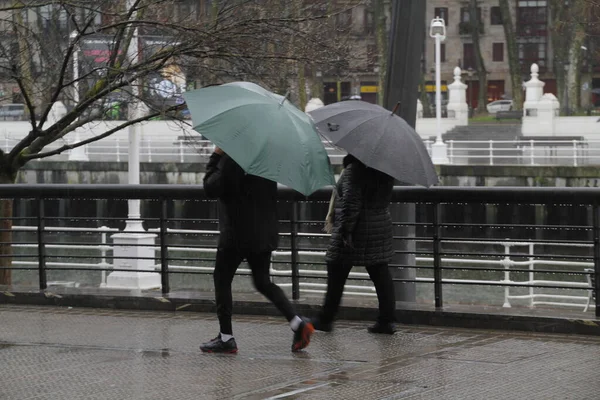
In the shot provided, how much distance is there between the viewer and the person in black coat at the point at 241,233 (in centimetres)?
822

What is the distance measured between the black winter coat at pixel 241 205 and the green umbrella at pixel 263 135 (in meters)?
0.34

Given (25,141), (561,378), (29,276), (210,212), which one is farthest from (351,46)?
(210,212)

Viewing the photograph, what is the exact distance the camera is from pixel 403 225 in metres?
10.6

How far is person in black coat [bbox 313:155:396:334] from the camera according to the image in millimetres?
8898

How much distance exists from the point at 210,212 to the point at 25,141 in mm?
28157

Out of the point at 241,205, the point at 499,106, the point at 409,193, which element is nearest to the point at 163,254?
the point at 409,193

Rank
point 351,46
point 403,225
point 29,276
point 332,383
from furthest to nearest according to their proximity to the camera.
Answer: point 29,276 < point 351,46 < point 403,225 < point 332,383

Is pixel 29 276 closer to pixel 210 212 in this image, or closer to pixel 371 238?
pixel 210 212

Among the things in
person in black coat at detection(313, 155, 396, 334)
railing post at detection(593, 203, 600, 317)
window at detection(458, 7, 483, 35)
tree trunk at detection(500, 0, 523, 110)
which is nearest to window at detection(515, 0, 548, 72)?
window at detection(458, 7, 483, 35)

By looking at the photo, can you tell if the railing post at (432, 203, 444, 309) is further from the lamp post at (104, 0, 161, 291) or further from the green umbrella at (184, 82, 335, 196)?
the lamp post at (104, 0, 161, 291)

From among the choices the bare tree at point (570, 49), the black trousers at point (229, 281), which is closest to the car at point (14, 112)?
the bare tree at point (570, 49)

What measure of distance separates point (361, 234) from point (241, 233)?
1127mm

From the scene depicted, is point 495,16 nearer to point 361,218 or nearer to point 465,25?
point 465,25

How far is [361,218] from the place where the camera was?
9.02 metres
